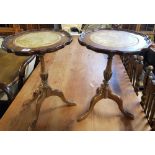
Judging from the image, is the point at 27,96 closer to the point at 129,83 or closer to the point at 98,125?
the point at 98,125

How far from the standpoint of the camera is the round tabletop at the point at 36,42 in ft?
3.13

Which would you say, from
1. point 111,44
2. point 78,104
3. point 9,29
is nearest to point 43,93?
point 78,104

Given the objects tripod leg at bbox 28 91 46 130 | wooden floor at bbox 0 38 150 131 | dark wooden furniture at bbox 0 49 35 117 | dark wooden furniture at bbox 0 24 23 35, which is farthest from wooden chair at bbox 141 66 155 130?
dark wooden furniture at bbox 0 24 23 35

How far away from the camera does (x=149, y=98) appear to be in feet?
4.05

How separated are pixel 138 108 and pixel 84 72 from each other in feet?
2.10

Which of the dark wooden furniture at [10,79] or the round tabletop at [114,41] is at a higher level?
the round tabletop at [114,41]

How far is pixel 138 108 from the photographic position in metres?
1.33

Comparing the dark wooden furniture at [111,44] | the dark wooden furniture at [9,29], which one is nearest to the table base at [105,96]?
the dark wooden furniture at [111,44]

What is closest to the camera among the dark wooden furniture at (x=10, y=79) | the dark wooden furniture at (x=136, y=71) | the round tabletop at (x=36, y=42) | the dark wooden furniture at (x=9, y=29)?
the round tabletop at (x=36, y=42)

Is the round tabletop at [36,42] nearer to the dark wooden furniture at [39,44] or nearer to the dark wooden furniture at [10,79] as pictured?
the dark wooden furniture at [39,44]

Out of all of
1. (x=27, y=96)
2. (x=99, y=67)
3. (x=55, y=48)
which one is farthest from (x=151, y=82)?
(x=27, y=96)

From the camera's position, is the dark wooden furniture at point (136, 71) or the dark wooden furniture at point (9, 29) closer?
the dark wooden furniture at point (136, 71)

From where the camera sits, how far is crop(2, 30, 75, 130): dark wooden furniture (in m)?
0.96
